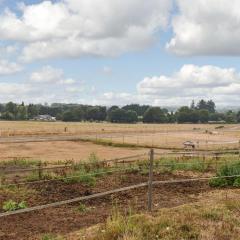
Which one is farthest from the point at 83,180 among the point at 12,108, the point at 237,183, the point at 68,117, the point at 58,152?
the point at 68,117

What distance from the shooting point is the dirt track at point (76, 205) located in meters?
9.11

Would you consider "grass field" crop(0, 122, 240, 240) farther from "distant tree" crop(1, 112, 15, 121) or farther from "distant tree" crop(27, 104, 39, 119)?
"distant tree" crop(27, 104, 39, 119)

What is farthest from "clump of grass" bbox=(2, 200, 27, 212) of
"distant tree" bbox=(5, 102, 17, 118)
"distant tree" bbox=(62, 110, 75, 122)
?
"distant tree" bbox=(62, 110, 75, 122)

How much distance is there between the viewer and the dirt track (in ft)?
29.9

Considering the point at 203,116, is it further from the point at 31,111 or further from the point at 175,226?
the point at 175,226

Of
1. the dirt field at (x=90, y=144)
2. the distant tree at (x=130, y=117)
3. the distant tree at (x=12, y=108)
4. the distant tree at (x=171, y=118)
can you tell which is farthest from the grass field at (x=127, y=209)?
the distant tree at (x=171, y=118)

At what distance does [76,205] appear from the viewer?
11469 mm

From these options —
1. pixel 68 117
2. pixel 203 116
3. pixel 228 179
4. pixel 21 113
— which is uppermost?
pixel 21 113

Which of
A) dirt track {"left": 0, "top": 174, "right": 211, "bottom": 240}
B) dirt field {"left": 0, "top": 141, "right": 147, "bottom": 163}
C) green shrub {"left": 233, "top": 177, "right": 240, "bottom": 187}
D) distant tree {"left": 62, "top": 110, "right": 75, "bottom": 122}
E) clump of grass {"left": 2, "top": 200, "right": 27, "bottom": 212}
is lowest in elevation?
dirt field {"left": 0, "top": 141, "right": 147, "bottom": 163}

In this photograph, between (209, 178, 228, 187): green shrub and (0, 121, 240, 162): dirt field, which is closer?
(209, 178, 228, 187): green shrub

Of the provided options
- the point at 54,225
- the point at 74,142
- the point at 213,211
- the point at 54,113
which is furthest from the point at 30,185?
the point at 54,113

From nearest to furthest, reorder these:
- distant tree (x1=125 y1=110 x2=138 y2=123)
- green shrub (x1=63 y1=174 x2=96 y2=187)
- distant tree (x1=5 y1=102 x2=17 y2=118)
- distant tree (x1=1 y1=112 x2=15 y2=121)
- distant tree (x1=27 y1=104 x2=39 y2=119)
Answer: green shrub (x1=63 y1=174 x2=96 y2=187)
distant tree (x1=1 y1=112 x2=15 y2=121)
distant tree (x1=125 y1=110 x2=138 y2=123)
distant tree (x1=5 y1=102 x2=17 y2=118)
distant tree (x1=27 y1=104 x2=39 y2=119)

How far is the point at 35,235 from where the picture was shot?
8.54 metres

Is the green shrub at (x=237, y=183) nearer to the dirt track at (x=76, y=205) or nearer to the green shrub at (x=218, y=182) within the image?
the green shrub at (x=218, y=182)
